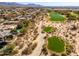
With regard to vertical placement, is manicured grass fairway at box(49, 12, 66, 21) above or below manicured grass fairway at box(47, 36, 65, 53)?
above

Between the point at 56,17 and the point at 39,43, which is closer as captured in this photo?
the point at 39,43

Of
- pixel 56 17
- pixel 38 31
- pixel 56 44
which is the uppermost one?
pixel 56 17

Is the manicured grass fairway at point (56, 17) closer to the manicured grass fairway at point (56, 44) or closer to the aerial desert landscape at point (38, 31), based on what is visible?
the aerial desert landscape at point (38, 31)

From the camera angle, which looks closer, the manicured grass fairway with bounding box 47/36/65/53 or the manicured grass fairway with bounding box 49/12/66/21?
the manicured grass fairway with bounding box 47/36/65/53

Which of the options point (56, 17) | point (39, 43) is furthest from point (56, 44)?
point (56, 17)

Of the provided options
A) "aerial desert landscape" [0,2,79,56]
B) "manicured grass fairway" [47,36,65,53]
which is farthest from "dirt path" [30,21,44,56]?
"manicured grass fairway" [47,36,65,53]

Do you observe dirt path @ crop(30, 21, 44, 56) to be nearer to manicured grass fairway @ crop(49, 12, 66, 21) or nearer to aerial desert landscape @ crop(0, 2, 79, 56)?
aerial desert landscape @ crop(0, 2, 79, 56)

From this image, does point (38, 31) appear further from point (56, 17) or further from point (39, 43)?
point (56, 17)
